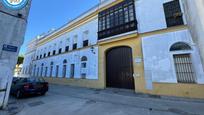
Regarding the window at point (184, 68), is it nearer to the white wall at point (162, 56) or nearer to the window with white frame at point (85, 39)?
the white wall at point (162, 56)

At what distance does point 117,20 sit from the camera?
1073 cm

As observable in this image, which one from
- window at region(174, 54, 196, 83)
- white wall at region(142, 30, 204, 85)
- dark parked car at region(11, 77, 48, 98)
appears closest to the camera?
window at region(174, 54, 196, 83)

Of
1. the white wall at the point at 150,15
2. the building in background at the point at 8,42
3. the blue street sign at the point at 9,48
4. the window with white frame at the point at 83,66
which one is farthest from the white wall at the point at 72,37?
the blue street sign at the point at 9,48

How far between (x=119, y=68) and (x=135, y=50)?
2.35m

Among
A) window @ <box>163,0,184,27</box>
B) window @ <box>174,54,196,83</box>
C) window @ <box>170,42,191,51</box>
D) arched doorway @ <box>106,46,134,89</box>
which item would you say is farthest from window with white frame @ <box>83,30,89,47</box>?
window @ <box>174,54,196,83</box>

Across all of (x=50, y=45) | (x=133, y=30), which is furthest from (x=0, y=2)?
(x=50, y=45)

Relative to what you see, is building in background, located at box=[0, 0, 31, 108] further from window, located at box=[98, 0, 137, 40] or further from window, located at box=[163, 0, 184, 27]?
window, located at box=[163, 0, 184, 27]

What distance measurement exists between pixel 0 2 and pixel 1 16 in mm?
689

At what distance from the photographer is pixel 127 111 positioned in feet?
15.6

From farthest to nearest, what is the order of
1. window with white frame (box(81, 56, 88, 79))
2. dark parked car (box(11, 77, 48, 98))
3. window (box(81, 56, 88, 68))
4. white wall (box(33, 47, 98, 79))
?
window (box(81, 56, 88, 68))
window with white frame (box(81, 56, 88, 79))
white wall (box(33, 47, 98, 79))
dark parked car (box(11, 77, 48, 98))

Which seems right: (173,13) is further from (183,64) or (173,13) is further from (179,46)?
(183,64)

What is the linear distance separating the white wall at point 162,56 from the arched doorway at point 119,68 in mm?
1680

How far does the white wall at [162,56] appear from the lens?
7.00m

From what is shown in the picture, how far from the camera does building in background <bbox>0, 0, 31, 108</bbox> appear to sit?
525cm
